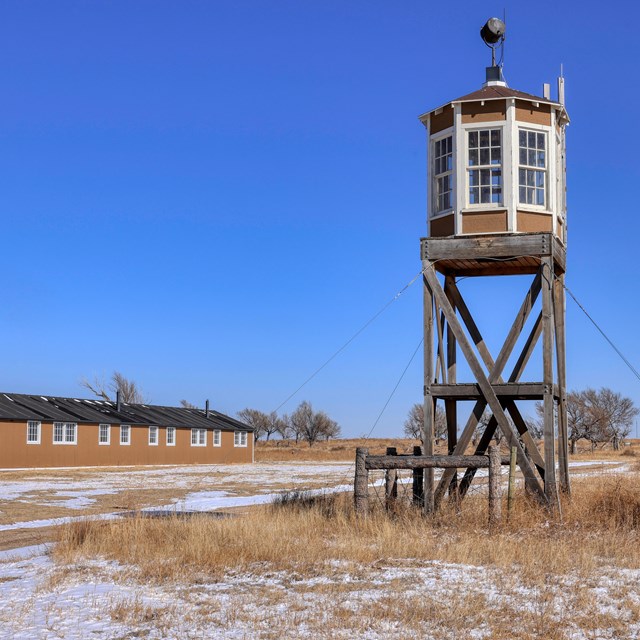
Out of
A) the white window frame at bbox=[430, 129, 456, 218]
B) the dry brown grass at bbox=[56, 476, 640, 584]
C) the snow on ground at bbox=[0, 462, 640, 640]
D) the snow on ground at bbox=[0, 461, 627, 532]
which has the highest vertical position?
the white window frame at bbox=[430, 129, 456, 218]

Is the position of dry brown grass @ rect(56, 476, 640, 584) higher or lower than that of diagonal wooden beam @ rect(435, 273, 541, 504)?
lower

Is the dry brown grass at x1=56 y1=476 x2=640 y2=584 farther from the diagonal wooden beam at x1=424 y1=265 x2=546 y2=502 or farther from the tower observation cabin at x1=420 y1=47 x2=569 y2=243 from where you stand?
the tower observation cabin at x1=420 y1=47 x2=569 y2=243

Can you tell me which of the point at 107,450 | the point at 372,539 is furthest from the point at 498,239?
the point at 107,450

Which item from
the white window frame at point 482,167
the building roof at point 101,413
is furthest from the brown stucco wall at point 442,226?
the building roof at point 101,413

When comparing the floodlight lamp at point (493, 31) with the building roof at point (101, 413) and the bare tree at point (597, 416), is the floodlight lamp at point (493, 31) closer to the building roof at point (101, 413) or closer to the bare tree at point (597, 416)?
the building roof at point (101, 413)

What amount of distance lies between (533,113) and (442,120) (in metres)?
1.55

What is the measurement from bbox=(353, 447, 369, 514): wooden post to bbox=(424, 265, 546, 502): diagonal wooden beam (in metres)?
2.29

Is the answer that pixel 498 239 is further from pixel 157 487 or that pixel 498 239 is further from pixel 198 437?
pixel 198 437

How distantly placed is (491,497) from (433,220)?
5274 millimetres

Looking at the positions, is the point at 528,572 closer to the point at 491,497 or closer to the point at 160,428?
the point at 491,497

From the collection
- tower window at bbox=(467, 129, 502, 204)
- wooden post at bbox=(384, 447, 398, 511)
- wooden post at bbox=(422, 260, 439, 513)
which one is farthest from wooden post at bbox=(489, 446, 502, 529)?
tower window at bbox=(467, 129, 502, 204)

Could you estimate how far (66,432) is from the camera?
4469cm

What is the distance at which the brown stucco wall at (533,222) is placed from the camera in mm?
14617

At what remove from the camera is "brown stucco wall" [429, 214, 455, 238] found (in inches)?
590
